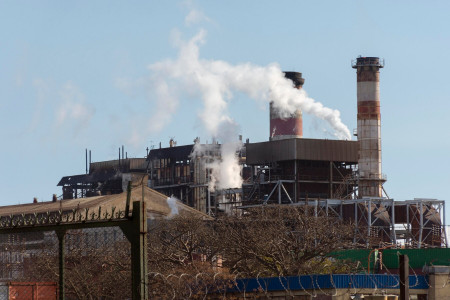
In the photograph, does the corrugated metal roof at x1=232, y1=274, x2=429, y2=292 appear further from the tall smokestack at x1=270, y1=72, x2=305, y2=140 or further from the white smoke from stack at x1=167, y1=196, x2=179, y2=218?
the tall smokestack at x1=270, y1=72, x2=305, y2=140

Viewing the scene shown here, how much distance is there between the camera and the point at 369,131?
91.9 metres

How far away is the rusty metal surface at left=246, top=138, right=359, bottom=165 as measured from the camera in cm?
8956

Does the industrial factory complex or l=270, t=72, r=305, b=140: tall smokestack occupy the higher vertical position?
l=270, t=72, r=305, b=140: tall smokestack

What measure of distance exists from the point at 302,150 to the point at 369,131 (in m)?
7.35

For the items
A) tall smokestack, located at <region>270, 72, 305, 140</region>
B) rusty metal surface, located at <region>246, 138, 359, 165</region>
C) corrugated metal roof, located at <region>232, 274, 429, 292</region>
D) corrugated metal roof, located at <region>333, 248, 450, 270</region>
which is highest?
tall smokestack, located at <region>270, 72, 305, 140</region>

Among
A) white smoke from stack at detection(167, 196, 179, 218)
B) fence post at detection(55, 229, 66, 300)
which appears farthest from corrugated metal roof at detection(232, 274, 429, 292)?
white smoke from stack at detection(167, 196, 179, 218)

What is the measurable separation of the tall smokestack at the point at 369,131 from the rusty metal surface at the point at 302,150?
1282 mm

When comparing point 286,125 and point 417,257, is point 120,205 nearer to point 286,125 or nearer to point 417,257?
point 286,125

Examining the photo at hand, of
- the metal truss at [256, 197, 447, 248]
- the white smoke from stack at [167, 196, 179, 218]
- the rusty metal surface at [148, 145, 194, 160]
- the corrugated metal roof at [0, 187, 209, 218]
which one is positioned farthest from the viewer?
the rusty metal surface at [148, 145, 194, 160]

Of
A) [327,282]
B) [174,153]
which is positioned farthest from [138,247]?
[174,153]

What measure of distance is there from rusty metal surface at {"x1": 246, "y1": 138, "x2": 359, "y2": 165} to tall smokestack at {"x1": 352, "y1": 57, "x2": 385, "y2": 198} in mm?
1282

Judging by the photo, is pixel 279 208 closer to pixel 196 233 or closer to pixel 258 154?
pixel 196 233

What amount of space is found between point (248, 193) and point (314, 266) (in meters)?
47.5

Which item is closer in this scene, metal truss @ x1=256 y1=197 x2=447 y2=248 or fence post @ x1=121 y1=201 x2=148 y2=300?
fence post @ x1=121 y1=201 x2=148 y2=300
